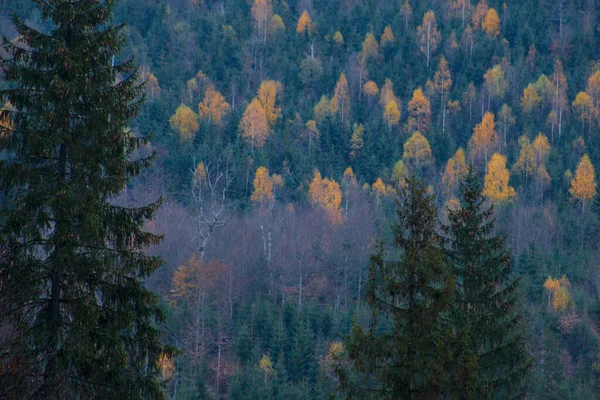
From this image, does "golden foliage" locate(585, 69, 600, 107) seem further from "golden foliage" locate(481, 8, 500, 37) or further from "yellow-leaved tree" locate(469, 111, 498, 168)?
"golden foliage" locate(481, 8, 500, 37)

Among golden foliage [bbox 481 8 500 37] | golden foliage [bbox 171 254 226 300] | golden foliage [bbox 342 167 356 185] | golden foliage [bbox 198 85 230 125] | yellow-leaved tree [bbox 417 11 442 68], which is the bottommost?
golden foliage [bbox 171 254 226 300]

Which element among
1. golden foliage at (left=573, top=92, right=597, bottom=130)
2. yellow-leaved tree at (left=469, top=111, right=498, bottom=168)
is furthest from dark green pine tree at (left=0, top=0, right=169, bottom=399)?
golden foliage at (left=573, top=92, right=597, bottom=130)

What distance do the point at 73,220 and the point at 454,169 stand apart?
114 meters

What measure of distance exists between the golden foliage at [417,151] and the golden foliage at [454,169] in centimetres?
446

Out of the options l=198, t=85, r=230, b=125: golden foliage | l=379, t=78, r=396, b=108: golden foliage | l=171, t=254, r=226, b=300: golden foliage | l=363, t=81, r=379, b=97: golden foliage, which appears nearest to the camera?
l=171, t=254, r=226, b=300: golden foliage

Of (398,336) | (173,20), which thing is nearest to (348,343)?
(398,336)

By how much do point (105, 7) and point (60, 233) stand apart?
11.8 ft

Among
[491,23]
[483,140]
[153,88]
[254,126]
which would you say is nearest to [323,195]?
[254,126]

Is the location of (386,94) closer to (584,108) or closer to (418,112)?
(418,112)

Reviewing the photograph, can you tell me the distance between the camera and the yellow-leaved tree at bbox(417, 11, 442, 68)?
16462 centimetres

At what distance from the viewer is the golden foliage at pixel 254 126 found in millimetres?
129250

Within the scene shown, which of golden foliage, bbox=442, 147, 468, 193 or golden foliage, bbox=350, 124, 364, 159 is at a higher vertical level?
golden foliage, bbox=350, 124, 364, 159

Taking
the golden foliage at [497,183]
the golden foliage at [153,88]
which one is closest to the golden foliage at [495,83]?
the golden foliage at [497,183]

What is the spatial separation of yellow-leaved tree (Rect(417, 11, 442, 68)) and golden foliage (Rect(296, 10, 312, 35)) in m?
22.8
